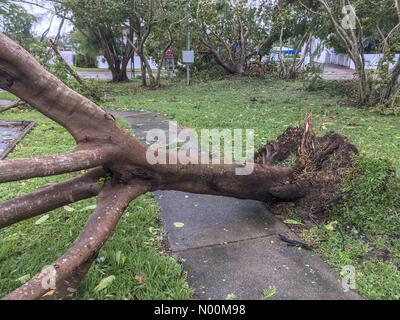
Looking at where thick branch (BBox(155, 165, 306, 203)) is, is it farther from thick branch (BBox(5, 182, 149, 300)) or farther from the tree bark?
thick branch (BBox(5, 182, 149, 300))

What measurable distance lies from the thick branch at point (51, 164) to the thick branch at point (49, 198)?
387mm

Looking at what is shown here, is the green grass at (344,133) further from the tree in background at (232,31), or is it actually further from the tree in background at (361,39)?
the tree in background at (232,31)

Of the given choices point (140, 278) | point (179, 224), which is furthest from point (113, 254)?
point (179, 224)

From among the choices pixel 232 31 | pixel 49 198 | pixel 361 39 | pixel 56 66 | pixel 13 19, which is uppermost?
pixel 13 19

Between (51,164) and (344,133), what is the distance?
5.05 m

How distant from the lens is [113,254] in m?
2.76

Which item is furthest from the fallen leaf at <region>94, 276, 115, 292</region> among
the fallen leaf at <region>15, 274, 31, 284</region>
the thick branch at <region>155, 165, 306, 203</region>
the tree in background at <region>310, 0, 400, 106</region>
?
the tree in background at <region>310, 0, 400, 106</region>

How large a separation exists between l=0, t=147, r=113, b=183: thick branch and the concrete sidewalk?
3.22 ft

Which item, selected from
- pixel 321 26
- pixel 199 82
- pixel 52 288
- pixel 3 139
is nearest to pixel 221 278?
pixel 52 288

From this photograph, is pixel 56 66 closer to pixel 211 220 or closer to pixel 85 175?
pixel 85 175

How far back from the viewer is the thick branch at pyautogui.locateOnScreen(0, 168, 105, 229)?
2.36 metres

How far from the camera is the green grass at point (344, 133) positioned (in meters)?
2.79

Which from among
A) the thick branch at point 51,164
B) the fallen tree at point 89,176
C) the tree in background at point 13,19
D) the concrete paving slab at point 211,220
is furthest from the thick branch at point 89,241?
the tree in background at point 13,19
